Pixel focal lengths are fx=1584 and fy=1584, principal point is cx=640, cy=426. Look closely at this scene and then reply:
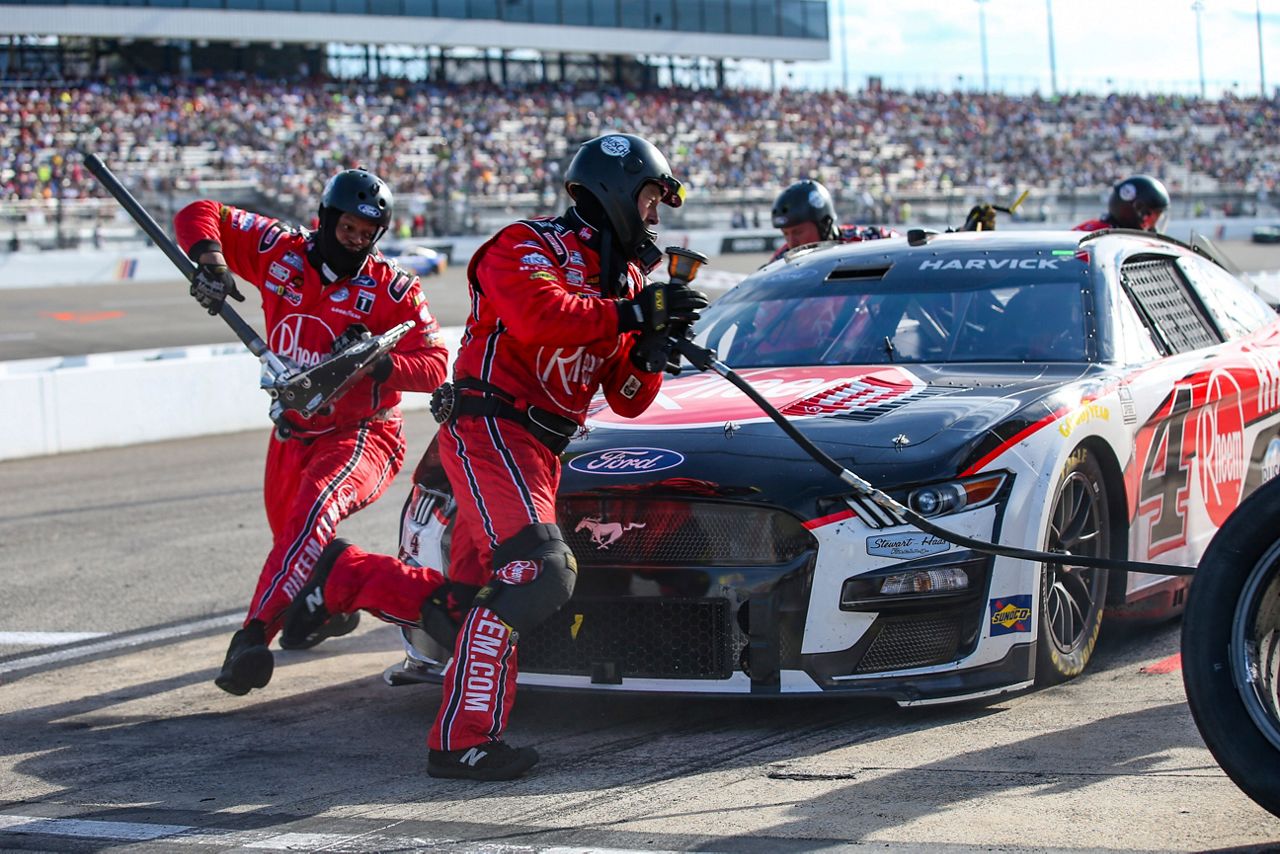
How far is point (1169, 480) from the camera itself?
222 inches

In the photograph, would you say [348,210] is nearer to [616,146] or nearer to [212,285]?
[212,285]

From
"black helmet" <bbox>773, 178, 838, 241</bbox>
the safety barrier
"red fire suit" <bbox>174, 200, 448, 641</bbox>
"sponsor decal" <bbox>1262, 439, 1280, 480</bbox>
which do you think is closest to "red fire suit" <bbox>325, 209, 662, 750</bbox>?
"red fire suit" <bbox>174, 200, 448, 641</bbox>

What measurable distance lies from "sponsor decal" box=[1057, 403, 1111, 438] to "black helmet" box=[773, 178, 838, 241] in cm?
366

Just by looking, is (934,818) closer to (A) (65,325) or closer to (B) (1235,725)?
(B) (1235,725)

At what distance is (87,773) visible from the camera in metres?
4.55

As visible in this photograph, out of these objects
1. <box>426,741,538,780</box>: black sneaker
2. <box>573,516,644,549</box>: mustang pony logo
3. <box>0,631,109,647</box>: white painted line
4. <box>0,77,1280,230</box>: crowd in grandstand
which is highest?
<box>0,77,1280,230</box>: crowd in grandstand

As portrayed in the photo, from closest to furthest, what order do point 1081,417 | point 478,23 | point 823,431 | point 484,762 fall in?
point 484,762 < point 823,431 < point 1081,417 < point 478,23

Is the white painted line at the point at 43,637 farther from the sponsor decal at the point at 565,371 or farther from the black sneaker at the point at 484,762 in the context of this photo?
the sponsor decal at the point at 565,371

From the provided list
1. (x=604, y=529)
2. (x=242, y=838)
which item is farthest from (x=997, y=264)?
(x=242, y=838)

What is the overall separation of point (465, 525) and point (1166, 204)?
6408mm

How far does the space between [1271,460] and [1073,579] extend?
185cm

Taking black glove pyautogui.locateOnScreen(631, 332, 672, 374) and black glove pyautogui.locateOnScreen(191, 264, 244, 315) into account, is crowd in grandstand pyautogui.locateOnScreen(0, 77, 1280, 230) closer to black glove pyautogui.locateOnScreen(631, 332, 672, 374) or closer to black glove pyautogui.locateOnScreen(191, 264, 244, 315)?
black glove pyautogui.locateOnScreen(191, 264, 244, 315)

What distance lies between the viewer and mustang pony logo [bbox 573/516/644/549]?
15.7 feet

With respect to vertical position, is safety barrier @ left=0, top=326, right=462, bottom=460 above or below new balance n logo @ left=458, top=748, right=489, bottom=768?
above
